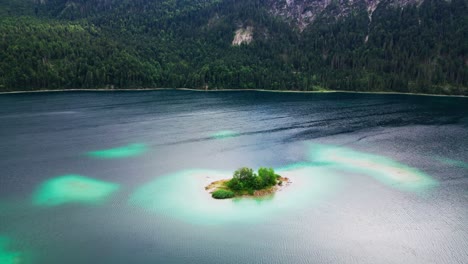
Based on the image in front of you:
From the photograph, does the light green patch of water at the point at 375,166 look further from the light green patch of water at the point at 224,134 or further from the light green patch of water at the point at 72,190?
the light green patch of water at the point at 72,190

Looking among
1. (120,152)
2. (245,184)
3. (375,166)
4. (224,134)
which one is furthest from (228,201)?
(224,134)

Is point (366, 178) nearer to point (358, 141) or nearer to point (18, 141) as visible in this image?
point (358, 141)

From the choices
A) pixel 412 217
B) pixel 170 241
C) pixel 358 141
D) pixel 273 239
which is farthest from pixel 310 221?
pixel 358 141

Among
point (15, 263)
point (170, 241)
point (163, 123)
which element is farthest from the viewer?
point (163, 123)

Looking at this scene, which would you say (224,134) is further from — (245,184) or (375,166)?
(245,184)

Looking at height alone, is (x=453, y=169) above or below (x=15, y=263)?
above

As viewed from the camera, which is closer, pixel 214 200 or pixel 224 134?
pixel 214 200

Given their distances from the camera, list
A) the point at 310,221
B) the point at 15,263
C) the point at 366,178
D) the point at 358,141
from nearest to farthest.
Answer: the point at 15,263 → the point at 310,221 → the point at 366,178 → the point at 358,141

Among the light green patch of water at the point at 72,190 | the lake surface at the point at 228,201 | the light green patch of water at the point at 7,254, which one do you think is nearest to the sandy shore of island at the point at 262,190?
the lake surface at the point at 228,201
